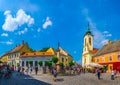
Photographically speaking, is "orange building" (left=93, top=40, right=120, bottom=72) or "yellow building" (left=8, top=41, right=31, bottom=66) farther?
"yellow building" (left=8, top=41, right=31, bottom=66)

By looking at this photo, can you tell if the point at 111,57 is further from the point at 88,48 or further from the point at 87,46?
the point at 87,46

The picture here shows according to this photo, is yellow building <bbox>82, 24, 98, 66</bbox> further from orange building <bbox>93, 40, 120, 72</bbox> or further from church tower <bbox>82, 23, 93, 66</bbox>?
orange building <bbox>93, 40, 120, 72</bbox>

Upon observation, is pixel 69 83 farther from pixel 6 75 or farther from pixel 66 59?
pixel 66 59

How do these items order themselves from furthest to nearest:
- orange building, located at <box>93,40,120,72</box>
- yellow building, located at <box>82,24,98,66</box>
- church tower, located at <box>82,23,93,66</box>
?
church tower, located at <box>82,23,93,66</box> < yellow building, located at <box>82,24,98,66</box> < orange building, located at <box>93,40,120,72</box>

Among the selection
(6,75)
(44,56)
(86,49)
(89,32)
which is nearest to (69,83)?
(6,75)

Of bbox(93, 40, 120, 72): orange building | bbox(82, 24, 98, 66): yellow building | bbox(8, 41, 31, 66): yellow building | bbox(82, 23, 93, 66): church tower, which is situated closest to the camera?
bbox(93, 40, 120, 72): orange building

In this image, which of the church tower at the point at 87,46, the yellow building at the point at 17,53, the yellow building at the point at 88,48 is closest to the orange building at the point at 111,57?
the yellow building at the point at 88,48

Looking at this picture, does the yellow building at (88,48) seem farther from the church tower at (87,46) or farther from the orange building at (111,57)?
the orange building at (111,57)

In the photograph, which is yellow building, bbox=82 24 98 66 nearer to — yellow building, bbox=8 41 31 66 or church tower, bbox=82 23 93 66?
church tower, bbox=82 23 93 66

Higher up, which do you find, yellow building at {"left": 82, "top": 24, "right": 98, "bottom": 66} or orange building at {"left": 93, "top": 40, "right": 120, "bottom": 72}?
yellow building at {"left": 82, "top": 24, "right": 98, "bottom": 66}

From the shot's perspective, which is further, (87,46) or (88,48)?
(87,46)

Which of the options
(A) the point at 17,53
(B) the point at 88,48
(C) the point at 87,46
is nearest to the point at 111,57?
(B) the point at 88,48

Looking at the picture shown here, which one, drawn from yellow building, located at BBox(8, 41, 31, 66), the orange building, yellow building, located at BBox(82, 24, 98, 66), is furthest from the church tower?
yellow building, located at BBox(8, 41, 31, 66)

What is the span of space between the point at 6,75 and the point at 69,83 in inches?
360
